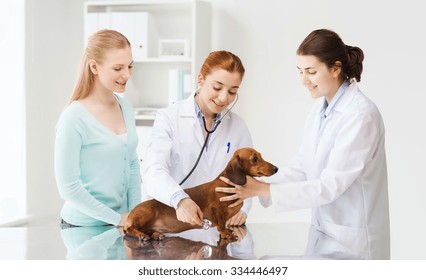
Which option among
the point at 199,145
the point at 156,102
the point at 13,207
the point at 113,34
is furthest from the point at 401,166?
the point at 13,207

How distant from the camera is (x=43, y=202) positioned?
3.99 meters

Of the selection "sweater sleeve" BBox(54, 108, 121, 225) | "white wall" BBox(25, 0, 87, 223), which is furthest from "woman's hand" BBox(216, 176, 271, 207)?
"white wall" BBox(25, 0, 87, 223)

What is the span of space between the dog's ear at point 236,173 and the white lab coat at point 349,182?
123 mm

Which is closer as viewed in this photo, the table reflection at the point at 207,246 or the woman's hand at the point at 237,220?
the table reflection at the point at 207,246

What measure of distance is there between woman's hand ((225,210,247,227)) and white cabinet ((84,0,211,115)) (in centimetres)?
104

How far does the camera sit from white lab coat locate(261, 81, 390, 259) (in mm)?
1858

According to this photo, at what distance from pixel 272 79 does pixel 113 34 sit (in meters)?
1.38

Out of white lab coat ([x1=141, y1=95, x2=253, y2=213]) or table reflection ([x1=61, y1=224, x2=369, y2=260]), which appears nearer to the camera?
table reflection ([x1=61, y1=224, x2=369, y2=260])

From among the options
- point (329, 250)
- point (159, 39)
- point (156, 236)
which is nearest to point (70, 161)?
point (156, 236)

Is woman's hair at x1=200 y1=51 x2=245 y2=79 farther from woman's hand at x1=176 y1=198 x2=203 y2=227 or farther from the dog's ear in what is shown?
woman's hand at x1=176 y1=198 x2=203 y2=227

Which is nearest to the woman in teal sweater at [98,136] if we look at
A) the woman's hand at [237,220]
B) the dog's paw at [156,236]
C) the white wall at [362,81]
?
the dog's paw at [156,236]

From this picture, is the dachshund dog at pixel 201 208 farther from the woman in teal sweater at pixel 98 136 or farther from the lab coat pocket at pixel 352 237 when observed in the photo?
the lab coat pocket at pixel 352 237

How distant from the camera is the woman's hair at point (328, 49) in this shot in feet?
6.12
